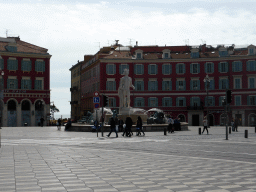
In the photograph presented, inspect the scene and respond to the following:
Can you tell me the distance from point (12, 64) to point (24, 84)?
3720mm

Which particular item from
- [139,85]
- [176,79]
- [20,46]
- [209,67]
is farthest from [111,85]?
[209,67]

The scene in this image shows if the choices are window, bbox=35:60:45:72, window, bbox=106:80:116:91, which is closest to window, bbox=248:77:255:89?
window, bbox=106:80:116:91

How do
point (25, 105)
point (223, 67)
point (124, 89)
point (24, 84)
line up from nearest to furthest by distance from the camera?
A: 1. point (124, 89)
2. point (25, 105)
3. point (24, 84)
4. point (223, 67)

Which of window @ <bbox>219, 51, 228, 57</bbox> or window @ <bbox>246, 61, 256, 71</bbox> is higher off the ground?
window @ <bbox>219, 51, 228, 57</bbox>

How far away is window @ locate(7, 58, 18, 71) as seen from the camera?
2584 inches

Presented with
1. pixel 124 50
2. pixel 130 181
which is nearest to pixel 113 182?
pixel 130 181

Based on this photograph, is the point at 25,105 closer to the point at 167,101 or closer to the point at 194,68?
the point at 167,101

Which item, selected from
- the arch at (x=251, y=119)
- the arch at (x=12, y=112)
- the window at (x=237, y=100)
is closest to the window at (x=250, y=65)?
the window at (x=237, y=100)

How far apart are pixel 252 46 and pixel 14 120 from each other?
42267 millimetres

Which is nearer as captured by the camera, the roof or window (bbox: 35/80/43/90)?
the roof

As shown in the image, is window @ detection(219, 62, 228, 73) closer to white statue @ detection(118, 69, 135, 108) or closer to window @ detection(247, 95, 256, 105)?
window @ detection(247, 95, 256, 105)

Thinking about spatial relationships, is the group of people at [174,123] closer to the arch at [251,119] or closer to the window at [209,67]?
the arch at [251,119]

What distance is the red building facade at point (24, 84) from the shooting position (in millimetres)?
64938

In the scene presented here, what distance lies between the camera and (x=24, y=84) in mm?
66438
